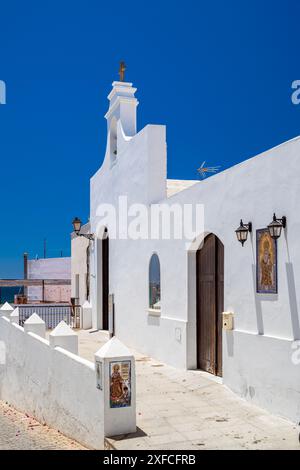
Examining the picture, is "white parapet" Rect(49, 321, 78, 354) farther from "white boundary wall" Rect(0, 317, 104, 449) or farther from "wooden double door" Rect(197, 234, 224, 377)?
"wooden double door" Rect(197, 234, 224, 377)

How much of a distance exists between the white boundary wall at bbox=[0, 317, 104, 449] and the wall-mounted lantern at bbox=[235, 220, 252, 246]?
2.99m

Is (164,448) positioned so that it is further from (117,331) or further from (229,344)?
(117,331)

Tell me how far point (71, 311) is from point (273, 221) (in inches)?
568

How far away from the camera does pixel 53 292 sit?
108ft

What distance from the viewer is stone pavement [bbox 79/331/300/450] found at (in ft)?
20.5

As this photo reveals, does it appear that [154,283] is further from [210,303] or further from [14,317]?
[14,317]

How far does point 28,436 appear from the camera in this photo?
9.54 meters

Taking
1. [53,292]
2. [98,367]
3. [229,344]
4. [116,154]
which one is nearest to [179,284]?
[229,344]

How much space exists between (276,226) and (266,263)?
68 cm

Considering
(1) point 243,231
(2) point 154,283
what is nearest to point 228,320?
(1) point 243,231

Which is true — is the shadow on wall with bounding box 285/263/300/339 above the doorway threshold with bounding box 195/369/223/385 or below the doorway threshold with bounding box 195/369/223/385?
above

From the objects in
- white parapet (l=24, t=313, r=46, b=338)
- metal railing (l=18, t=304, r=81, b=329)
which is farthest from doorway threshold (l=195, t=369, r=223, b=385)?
metal railing (l=18, t=304, r=81, b=329)

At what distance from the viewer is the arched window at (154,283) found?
12.2 m

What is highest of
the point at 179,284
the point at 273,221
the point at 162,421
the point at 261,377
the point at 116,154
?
the point at 116,154
